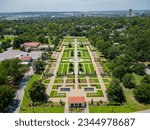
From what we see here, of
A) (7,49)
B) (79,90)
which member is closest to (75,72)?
(79,90)

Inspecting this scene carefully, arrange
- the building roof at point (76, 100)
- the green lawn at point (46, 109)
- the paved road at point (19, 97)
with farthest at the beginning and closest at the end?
the building roof at point (76, 100) → the paved road at point (19, 97) → the green lawn at point (46, 109)

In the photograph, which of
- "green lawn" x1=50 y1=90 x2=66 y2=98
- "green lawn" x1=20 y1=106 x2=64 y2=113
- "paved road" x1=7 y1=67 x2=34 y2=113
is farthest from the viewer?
"green lawn" x1=50 y1=90 x2=66 y2=98

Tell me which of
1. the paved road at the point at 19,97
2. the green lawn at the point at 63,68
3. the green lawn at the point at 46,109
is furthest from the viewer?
the green lawn at the point at 63,68

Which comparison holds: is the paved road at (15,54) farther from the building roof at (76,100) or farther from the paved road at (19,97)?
the building roof at (76,100)

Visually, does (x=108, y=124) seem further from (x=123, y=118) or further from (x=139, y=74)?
(x=139, y=74)

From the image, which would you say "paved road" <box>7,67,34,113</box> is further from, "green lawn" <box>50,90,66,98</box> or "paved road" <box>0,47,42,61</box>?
"paved road" <box>0,47,42,61</box>

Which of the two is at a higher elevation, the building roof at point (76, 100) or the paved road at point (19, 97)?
the building roof at point (76, 100)

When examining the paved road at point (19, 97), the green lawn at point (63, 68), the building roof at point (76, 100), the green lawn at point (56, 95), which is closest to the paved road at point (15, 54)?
the green lawn at point (63, 68)

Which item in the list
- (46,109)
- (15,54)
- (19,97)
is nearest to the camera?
(46,109)

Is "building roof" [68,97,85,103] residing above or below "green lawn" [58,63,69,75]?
above

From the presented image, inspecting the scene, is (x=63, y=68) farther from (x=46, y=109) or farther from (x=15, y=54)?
(x=15, y=54)

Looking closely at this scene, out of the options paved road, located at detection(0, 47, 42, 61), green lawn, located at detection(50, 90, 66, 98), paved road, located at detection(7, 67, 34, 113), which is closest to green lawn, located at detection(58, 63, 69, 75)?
paved road, located at detection(7, 67, 34, 113)

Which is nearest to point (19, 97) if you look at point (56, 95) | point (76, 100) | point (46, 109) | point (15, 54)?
point (56, 95)
